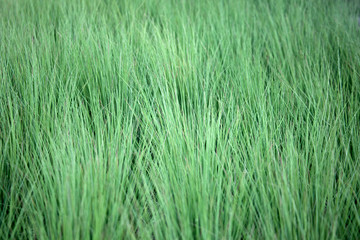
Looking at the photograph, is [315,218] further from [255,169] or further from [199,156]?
[199,156]

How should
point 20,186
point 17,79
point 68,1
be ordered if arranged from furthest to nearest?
point 68,1 < point 17,79 < point 20,186

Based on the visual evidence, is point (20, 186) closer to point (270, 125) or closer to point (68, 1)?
point (270, 125)

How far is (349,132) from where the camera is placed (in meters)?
0.87

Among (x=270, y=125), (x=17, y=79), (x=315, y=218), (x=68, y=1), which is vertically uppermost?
(x=68, y=1)

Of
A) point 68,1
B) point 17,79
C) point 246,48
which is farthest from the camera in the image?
point 68,1

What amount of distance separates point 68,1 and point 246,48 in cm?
97

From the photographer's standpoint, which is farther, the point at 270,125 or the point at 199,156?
the point at 270,125

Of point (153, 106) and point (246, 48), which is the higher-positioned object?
point (246, 48)

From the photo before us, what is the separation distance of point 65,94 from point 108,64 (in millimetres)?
192

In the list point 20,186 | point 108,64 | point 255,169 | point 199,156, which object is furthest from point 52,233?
point 108,64

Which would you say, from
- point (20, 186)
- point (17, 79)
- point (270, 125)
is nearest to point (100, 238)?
point (20, 186)

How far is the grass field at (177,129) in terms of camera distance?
0.64 m

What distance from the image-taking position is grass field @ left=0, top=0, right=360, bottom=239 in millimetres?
636

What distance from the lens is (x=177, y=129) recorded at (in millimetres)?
824
